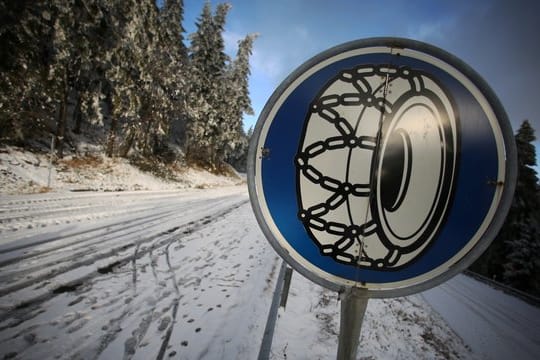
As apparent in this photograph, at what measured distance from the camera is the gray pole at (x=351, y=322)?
3.36 feet

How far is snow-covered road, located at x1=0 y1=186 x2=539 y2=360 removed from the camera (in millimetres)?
2531

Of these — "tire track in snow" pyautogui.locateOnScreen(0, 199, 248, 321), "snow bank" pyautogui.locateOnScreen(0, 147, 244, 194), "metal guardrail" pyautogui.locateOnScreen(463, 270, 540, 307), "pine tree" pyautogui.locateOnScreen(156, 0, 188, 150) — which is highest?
"pine tree" pyautogui.locateOnScreen(156, 0, 188, 150)

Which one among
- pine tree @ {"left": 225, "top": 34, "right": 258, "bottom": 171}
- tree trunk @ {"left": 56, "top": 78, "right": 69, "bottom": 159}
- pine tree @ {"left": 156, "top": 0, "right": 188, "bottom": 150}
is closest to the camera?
tree trunk @ {"left": 56, "top": 78, "right": 69, "bottom": 159}

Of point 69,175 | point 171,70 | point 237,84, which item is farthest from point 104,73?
point 237,84

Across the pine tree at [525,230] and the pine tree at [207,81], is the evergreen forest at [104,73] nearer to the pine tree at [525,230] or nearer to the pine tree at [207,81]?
the pine tree at [207,81]

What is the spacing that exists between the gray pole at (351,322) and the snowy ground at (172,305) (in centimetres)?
197

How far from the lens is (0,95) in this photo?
35.4 ft

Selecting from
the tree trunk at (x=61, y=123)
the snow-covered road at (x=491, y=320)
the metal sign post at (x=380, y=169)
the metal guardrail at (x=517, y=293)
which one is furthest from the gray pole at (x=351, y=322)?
the tree trunk at (x=61, y=123)

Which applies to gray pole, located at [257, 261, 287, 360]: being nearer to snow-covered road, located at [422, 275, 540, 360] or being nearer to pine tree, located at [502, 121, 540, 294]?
snow-covered road, located at [422, 275, 540, 360]

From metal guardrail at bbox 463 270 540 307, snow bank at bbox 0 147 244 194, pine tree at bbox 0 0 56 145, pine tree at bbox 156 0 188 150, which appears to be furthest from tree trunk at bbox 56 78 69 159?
metal guardrail at bbox 463 270 540 307

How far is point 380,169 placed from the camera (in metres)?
1.03

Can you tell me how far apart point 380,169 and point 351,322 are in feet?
2.26

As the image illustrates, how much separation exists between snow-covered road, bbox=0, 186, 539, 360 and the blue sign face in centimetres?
224

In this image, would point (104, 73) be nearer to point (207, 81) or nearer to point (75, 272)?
point (207, 81)
